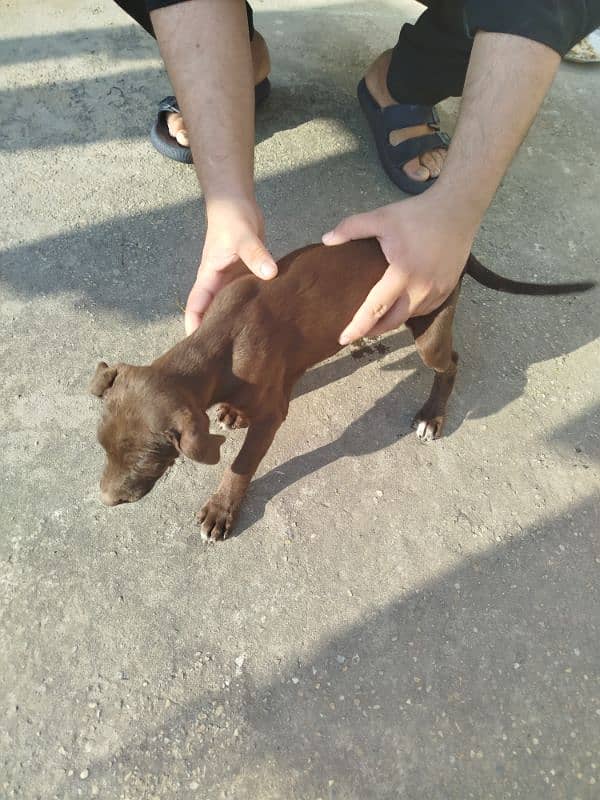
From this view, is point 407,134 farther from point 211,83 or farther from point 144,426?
point 144,426

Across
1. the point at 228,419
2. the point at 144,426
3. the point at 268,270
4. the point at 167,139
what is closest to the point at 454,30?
the point at 167,139

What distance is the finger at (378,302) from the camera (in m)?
2.67

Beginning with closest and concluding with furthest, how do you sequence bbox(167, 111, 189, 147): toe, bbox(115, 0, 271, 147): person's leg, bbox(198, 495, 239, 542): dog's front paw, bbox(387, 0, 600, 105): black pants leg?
bbox(387, 0, 600, 105): black pants leg
bbox(198, 495, 239, 542): dog's front paw
bbox(115, 0, 271, 147): person's leg
bbox(167, 111, 189, 147): toe

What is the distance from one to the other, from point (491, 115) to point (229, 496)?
2.06 meters

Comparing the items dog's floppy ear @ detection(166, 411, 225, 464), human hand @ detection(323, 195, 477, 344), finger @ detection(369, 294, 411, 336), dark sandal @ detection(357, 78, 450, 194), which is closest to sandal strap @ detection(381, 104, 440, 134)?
dark sandal @ detection(357, 78, 450, 194)

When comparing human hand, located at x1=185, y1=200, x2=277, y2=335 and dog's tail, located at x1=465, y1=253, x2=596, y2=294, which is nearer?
human hand, located at x1=185, y1=200, x2=277, y2=335

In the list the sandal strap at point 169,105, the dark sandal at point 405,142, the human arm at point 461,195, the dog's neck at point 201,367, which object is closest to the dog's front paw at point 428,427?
the human arm at point 461,195

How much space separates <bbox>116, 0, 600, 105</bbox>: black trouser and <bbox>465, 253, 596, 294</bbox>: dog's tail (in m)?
0.99

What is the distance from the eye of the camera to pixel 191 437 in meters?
2.26

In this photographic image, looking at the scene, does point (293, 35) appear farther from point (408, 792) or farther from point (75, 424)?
point (408, 792)

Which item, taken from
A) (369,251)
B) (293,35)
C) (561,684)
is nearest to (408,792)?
(561,684)

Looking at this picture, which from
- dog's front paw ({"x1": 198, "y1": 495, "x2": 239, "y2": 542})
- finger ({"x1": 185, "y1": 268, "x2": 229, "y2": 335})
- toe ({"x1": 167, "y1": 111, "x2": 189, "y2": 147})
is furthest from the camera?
toe ({"x1": 167, "y1": 111, "x2": 189, "y2": 147})

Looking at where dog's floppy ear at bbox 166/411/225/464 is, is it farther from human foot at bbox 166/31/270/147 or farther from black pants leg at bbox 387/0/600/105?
human foot at bbox 166/31/270/147

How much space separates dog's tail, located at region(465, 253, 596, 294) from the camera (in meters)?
3.26
